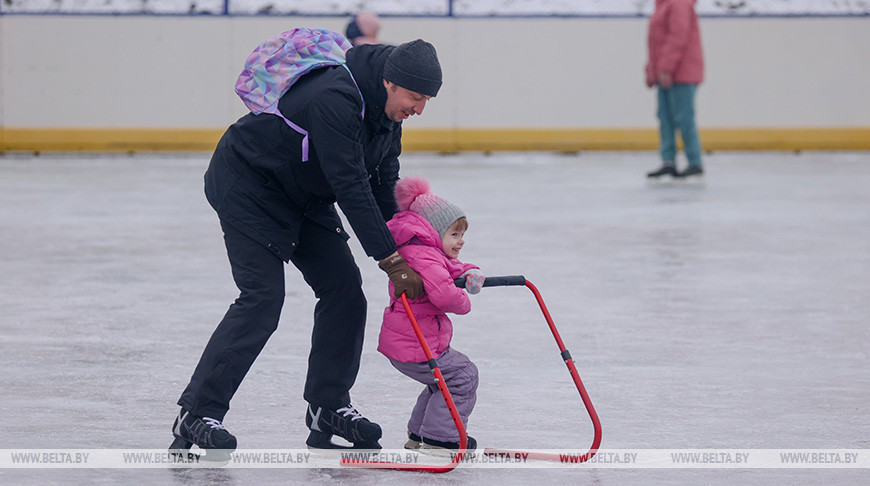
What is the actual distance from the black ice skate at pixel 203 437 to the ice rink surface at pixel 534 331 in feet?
0.24

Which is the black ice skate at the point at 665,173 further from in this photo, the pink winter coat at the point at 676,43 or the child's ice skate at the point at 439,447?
the child's ice skate at the point at 439,447

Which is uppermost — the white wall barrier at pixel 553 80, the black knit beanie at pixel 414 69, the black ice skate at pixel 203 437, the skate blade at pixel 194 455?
the black knit beanie at pixel 414 69

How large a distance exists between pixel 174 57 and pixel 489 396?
43.4ft

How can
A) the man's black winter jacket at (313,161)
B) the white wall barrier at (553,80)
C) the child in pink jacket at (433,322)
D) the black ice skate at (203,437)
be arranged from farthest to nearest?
the white wall barrier at (553,80)
the child in pink jacket at (433,322)
the black ice skate at (203,437)
the man's black winter jacket at (313,161)

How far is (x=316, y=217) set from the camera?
4.76 metres

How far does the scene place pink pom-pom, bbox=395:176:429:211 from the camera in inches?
188

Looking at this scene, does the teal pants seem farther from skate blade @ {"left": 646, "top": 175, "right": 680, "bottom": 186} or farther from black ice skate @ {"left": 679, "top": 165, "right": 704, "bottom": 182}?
skate blade @ {"left": 646, "top": 175, "right": 680, "bottom": 186}

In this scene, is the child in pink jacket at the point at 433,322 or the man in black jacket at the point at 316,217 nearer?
the man in black jacket at the point at 316,217

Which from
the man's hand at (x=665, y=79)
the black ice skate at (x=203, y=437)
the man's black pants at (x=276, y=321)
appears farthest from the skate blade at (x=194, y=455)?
the man's hand at (x=665, y=79)

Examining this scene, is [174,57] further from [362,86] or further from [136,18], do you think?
[362,86]

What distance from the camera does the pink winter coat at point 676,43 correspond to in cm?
1434

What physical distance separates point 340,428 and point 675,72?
1039cm

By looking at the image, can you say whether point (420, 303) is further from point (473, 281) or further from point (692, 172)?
point (692, 172)

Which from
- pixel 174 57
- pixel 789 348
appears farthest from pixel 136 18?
pixel 789 348
